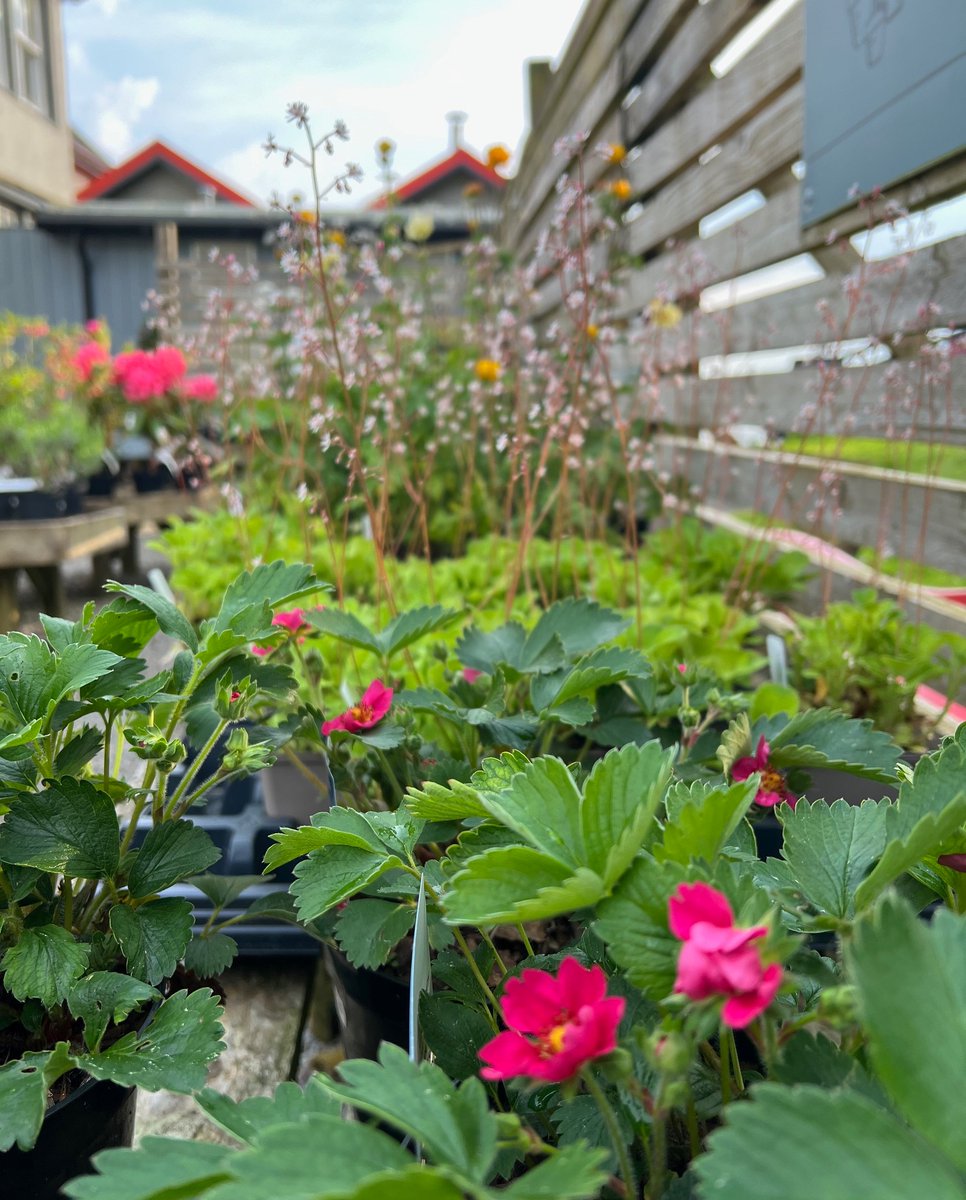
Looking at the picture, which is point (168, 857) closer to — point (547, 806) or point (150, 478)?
point (547, 806)

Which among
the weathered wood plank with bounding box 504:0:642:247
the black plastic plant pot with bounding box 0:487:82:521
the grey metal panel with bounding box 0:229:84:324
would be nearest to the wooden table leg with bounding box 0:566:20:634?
the black plastic plant pot with bounding box 0:487:82:521

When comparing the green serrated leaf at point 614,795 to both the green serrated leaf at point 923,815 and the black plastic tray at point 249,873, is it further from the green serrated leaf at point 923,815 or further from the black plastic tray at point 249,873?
the black plastic tray at point 249,873

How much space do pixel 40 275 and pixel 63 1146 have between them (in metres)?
12.7

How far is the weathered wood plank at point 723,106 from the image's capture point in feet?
5.97

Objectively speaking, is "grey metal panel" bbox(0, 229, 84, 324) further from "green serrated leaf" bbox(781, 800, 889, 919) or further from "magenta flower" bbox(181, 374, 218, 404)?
"green serrated leaf" bbox(781, 800, 889, 919)

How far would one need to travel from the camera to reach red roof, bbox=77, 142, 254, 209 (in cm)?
1473

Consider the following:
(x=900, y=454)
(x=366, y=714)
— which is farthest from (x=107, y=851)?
(x=900, y=454)

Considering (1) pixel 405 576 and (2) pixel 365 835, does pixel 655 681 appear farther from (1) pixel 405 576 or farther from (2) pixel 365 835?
(1) pixel 405 576

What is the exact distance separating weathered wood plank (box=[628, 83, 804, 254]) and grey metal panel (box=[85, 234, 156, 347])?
10430 millimetres

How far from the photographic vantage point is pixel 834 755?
783 mm

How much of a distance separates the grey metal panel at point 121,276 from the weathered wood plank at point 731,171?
10.4 m

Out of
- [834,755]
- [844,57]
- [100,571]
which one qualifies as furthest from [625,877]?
[100,571]

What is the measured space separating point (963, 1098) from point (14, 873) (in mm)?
599

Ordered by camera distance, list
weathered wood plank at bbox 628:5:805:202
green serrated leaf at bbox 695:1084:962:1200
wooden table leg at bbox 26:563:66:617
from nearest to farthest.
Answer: green serrated leaf at bbox 695:1084:962:1200
weathered wood plank at bbox 628:5:805:202
wooden table leg at bbox 26:563:66:617
